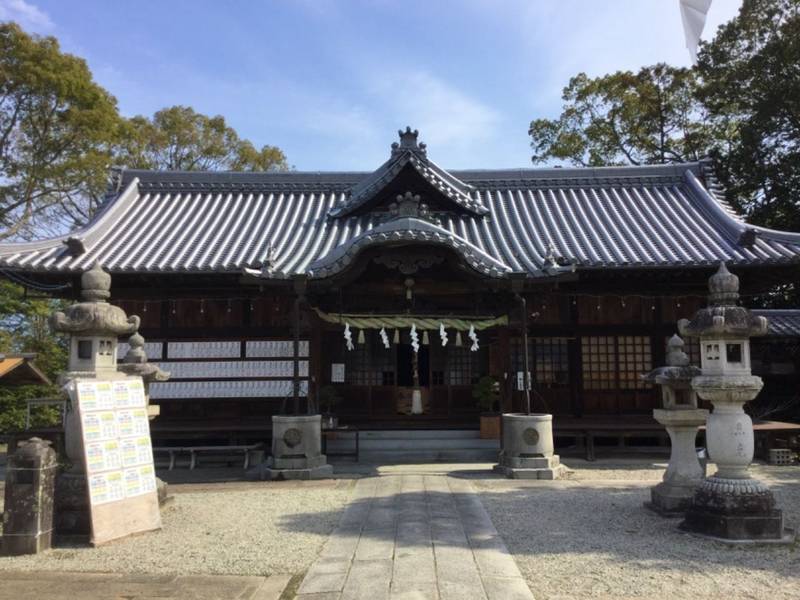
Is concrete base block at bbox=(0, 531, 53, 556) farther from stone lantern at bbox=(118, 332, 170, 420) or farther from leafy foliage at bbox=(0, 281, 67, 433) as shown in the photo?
leafy foliage at bbox=(0, 281, 67, 433)

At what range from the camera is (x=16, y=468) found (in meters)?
6.54

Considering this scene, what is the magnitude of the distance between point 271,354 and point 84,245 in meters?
Result: 5.50

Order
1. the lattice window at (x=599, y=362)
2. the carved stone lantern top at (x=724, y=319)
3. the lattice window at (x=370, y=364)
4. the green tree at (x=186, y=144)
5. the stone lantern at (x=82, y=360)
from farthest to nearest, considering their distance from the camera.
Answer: the green tree at (x=186, y=144), the lattice window at (x=370, y=364), the lattice window at (x=599, y=362), the carved stone lantern top at (x=724, y=319), the stone lantern at (x=82, y=360)

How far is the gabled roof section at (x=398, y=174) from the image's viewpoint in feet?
Result: 53.1

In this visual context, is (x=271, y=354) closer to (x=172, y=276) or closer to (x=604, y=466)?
(x=172, y=276)

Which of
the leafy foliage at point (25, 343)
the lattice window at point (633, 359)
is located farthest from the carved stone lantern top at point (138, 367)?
the leafy foliage at point (25, 343)

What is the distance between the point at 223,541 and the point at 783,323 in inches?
704

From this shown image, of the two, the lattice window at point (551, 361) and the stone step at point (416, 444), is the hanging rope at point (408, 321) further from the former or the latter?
the stone step at point (416, 444)

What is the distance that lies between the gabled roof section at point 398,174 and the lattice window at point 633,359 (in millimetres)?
5503

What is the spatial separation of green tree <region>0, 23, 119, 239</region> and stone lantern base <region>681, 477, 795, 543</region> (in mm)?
28886

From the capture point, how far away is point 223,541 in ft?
23.0

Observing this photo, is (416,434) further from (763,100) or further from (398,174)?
(763,100)

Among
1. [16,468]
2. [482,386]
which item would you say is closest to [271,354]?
[482,386]

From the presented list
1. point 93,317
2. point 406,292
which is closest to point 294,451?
point 406,292
